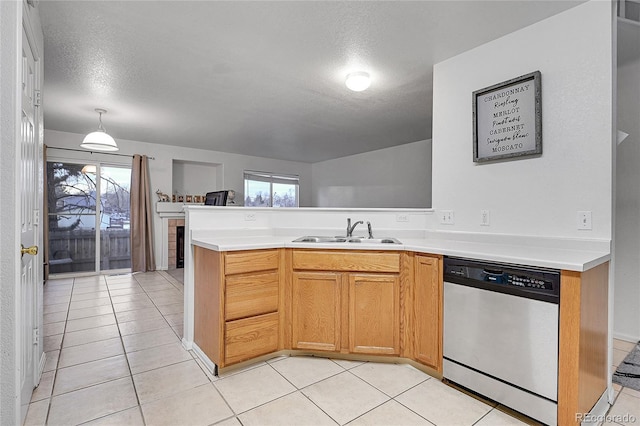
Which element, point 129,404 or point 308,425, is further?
point 129,404

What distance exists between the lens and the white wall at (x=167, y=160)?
509cm

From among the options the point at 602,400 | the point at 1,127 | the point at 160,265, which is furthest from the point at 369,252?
the point at 160,265

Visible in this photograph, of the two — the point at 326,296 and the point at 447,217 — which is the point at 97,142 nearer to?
the point at 326,296

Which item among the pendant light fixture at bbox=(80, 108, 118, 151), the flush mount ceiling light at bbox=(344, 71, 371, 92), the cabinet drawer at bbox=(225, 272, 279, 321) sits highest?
the flush mount ceiling light at bbox=(344, 71, 371, 92)

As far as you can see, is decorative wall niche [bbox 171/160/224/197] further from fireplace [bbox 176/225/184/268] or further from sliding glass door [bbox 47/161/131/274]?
sliding glass door [bbox 47/161/131/274]

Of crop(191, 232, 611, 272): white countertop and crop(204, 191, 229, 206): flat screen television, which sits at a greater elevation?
crop(204, 191, 229, 206): flat screen television

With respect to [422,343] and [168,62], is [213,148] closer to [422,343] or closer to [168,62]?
[168,62]

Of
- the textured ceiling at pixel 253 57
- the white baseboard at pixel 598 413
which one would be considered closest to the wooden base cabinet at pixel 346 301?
the white baseboard at pixel 598 413

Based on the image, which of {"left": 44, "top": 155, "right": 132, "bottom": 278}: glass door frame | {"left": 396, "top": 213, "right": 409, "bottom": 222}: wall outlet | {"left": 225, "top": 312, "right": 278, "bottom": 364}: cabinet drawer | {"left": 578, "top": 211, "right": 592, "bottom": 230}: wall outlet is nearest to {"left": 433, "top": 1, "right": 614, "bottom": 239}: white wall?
{"left": 578, "top": 211, "right": 592, "bottom": 230}: wall outlet

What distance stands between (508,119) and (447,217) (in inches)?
32.1

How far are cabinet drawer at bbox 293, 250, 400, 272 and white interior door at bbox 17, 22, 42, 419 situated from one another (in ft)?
4.82

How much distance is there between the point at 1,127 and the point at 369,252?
6.17 ft

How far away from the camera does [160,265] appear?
5883 mm

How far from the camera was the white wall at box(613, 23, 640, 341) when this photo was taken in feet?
8.80
